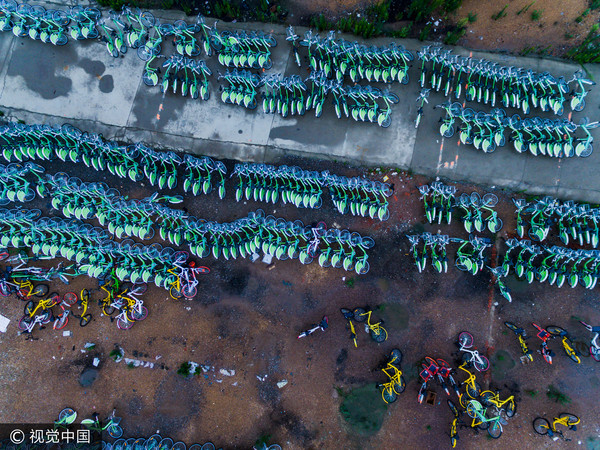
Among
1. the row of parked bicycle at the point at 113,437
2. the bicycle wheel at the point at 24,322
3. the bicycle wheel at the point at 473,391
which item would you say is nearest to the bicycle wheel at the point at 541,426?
the bicycle wheel at the point at 473,391

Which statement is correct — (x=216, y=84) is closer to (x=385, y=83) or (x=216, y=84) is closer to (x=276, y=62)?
(x=276, y=62)

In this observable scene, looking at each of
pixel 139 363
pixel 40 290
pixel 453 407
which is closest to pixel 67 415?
pixel 139 363

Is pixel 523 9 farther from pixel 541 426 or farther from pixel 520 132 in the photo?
pixel 541 426

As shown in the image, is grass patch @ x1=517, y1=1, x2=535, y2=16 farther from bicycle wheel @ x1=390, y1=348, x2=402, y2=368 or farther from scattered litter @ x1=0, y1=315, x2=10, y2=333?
scattered litter @ x1=0, y1=315, x2=10, y2=333

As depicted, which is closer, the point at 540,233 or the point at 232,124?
the point at 540,233

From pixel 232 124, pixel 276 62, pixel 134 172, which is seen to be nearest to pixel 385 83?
pixel 276 62
